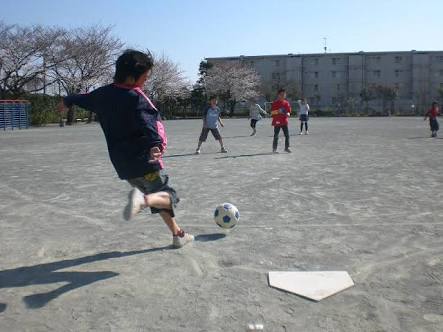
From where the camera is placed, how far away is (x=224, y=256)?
13.7 feet

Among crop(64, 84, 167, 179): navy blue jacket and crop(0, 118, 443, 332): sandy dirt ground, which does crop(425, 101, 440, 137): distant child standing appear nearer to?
crop(0, 118, 443, 332): sandy dirt ground

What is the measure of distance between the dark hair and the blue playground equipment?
34345mm

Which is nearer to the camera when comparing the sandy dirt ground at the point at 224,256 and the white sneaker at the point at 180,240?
the sandy dirt ground at the point at 224,256

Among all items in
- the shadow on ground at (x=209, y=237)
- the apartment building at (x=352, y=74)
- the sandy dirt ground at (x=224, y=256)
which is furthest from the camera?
the apartment building at (x=352, y=74)

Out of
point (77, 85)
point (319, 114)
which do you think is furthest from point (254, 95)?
point (77, 85)

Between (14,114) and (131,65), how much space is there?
3592cm

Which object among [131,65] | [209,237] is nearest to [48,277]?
[209,237]

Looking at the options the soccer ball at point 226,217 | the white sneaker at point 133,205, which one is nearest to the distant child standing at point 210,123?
the soccer ball at point 226,217

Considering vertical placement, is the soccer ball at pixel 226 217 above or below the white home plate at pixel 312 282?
above

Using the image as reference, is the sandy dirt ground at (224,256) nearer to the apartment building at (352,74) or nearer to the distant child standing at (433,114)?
the distant child standing at (433,114)

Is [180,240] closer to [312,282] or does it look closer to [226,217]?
[226,217]

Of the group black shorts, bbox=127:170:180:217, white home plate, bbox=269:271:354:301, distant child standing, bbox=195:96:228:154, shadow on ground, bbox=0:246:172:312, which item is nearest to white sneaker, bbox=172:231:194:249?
black shorts, bbox=127:170:180:217

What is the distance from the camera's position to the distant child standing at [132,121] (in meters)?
3.97

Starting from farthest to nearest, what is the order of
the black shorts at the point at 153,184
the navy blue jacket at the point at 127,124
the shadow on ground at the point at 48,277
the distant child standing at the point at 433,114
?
the distant child standing at the point at 433,114 < the black shorts at the point at 153,184 < the navy blue jacket at the point at 127,124 < the shadow on ground at the point at 48,277
